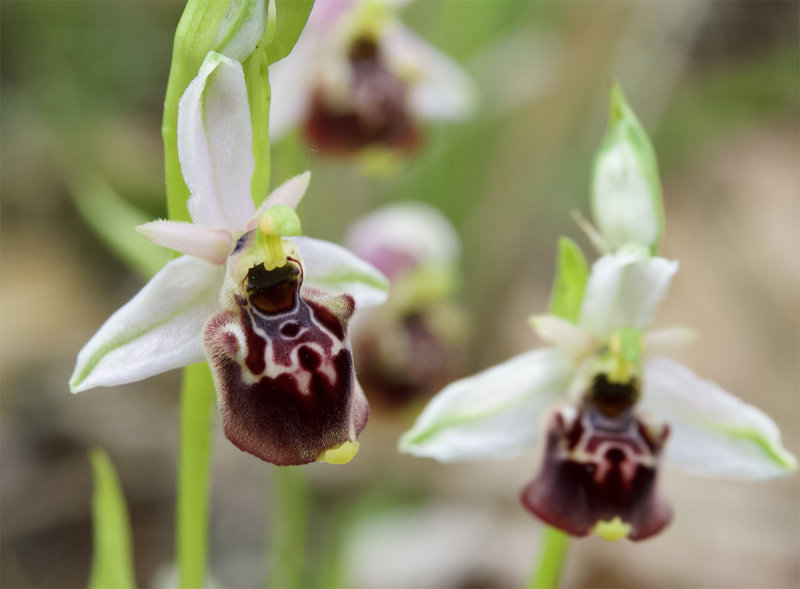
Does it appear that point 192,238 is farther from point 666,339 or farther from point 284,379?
point 666,339

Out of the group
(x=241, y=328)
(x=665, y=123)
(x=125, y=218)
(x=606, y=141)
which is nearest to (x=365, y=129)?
(x=125, y=218)

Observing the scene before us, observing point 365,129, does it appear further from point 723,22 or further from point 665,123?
point 723,22

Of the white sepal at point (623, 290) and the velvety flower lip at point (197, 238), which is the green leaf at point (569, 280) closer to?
the white sepal at point (623, 290)

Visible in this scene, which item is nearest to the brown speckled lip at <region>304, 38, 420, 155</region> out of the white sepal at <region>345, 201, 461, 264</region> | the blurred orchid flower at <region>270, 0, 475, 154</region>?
the blurred orchid flower at <region>270, 0, 475, 154</region>

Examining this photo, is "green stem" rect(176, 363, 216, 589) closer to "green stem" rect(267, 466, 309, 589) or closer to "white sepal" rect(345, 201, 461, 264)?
"green stem" rect(267, 466, 309, 589)

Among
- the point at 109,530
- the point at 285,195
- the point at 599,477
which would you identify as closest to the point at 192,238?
the point at 285,195

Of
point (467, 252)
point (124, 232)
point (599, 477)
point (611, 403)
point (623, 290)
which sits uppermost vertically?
point (467, 252)

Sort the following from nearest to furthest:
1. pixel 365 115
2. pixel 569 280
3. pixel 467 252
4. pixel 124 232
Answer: pixel 569 280
pixel 124 232
pixel 365 115
pixel 467 252

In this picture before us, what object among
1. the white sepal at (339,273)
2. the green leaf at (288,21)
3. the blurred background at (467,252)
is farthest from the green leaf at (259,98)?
the blurred background at (467,252)
